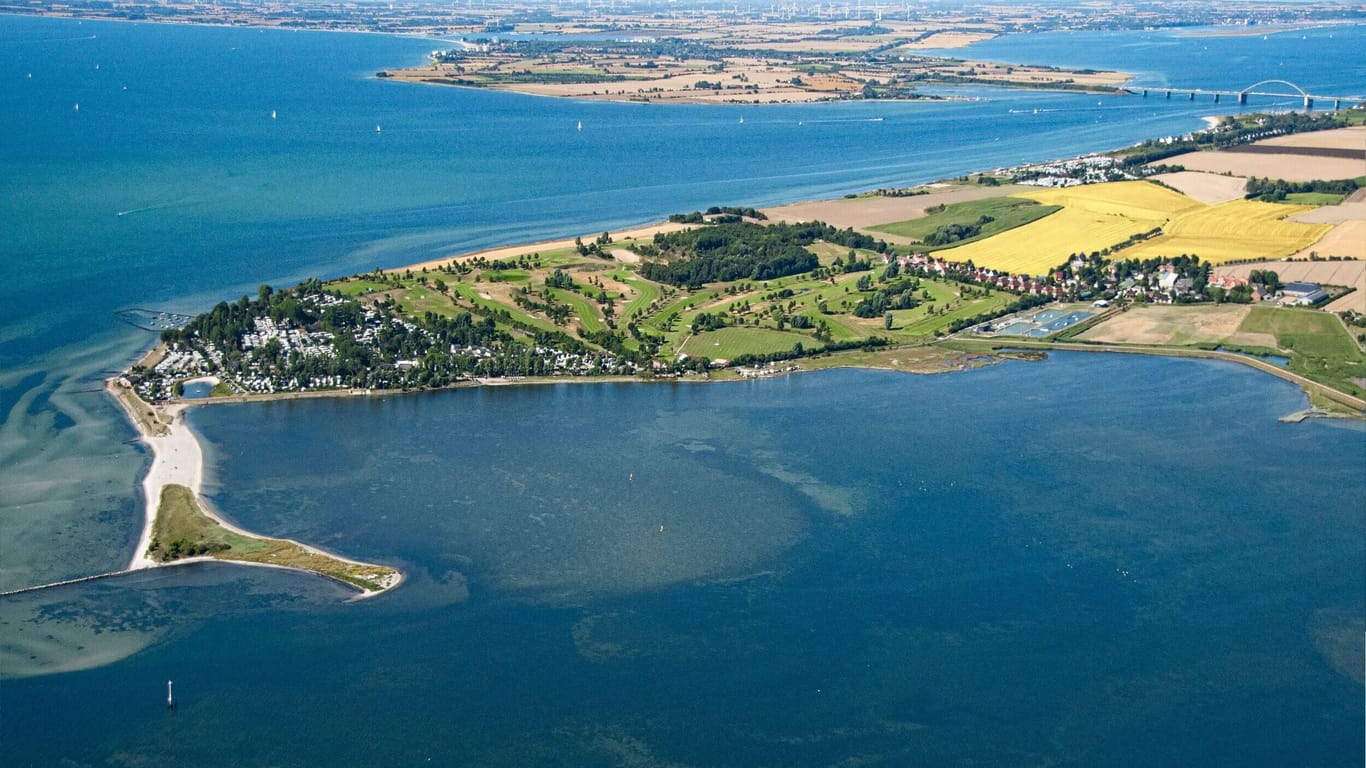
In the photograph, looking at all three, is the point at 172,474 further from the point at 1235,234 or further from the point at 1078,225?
the point at 1235,234

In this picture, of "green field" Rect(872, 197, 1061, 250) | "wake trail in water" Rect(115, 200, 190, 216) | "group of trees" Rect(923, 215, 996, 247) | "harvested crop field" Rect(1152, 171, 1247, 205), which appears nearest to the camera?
Result: "group of trees" Rect(923, 215, 996, 247)

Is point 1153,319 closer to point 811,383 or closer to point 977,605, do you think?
point 811,383

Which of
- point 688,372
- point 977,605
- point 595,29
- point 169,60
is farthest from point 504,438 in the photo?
point 595,29

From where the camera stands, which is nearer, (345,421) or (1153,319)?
(345,421)

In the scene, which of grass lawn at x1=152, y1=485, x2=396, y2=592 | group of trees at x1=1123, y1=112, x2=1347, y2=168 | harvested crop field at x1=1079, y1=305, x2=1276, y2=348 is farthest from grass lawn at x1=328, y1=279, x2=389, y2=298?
group of trees at x1=1123, y1=112, x2=1347, y2=168

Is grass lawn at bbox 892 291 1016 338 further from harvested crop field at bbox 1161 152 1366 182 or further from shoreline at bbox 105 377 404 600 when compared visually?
harvested crop field at bbox 1161 152 1366 182

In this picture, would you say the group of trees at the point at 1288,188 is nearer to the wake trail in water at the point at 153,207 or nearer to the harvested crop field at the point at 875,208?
the harvested crop field at the point at 875,208
